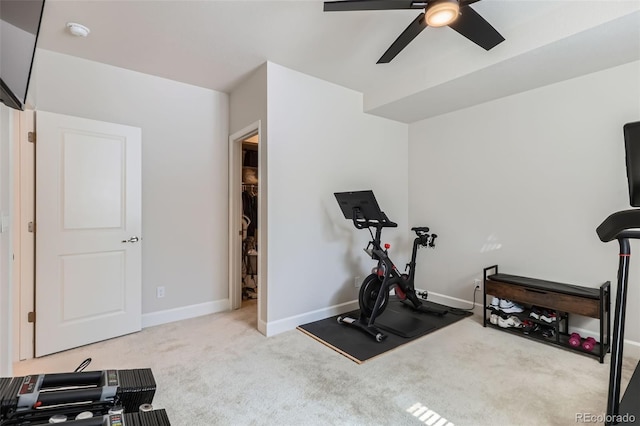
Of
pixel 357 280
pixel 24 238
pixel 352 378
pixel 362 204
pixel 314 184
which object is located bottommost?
pixel 352 378

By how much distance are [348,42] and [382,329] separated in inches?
107

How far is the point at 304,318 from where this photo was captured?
3.39 meters

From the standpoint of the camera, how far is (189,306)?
3611 mm

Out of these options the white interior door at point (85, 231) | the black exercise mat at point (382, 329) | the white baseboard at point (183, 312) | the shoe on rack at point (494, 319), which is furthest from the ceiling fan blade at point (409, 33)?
the white baseboard at point (183, 312)

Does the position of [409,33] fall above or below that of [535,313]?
above

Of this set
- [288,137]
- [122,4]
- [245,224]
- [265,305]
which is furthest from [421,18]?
[245,224]

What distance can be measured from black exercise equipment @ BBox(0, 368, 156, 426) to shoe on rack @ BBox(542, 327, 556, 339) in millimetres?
3311

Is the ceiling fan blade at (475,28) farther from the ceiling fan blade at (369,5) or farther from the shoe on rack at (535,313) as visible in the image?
the shoe on rack at (535,313)

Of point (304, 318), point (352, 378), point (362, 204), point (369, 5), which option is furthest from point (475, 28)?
point (304, 318)

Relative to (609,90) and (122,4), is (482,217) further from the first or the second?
(122,4)

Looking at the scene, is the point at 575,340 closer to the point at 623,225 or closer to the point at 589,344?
the point at 589,344

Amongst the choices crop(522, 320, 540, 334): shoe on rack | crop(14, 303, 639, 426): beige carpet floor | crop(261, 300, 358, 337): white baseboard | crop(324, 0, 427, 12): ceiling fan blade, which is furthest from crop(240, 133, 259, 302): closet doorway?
crop(522, 320, 540, 334): shoe on rack

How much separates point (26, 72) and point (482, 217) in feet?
13.4

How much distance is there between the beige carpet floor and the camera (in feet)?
6.27
